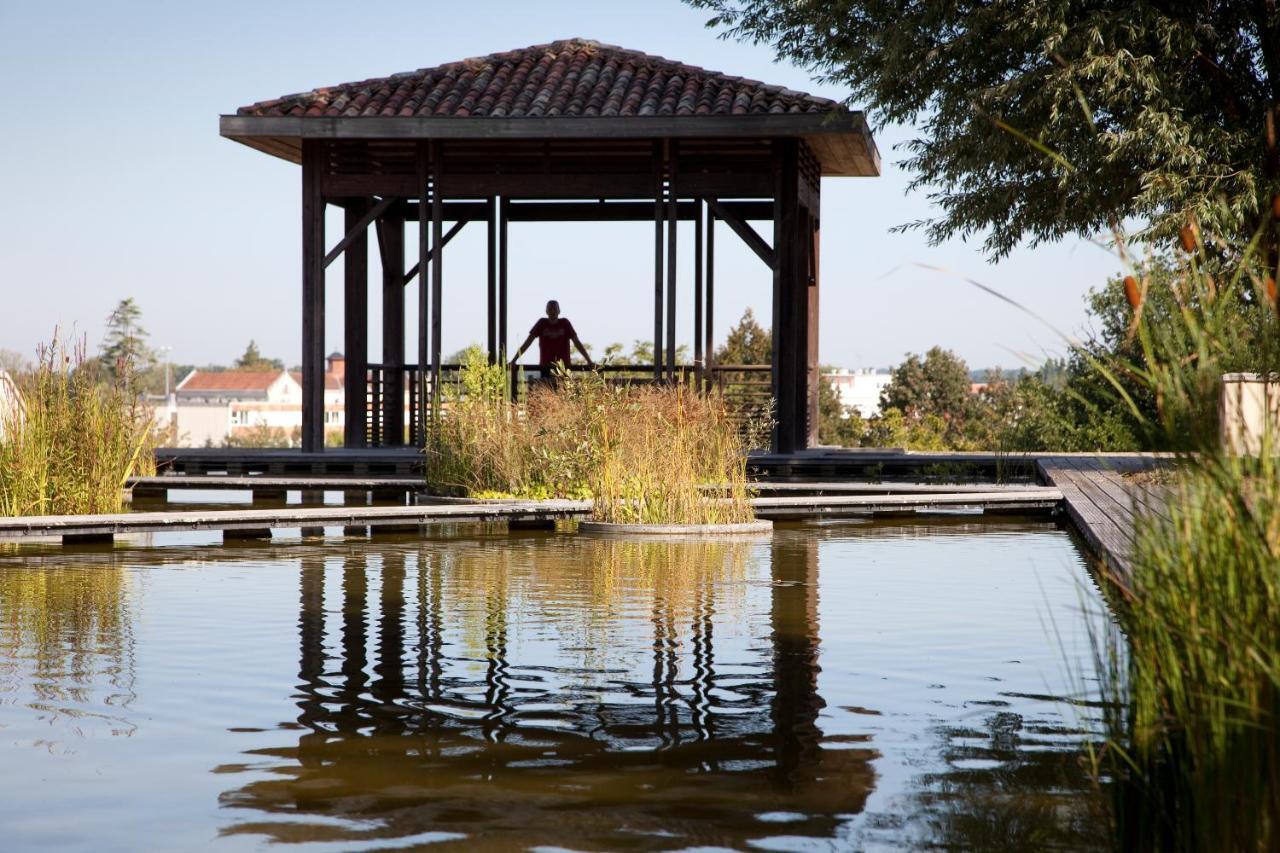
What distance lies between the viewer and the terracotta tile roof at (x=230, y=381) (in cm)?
10362

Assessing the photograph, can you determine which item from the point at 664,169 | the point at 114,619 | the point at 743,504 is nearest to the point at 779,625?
the point at 114,619

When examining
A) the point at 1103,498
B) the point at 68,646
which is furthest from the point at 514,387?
the point at 68,646

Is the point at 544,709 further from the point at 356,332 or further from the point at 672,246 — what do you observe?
the point at 356,332

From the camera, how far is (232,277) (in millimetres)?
48250

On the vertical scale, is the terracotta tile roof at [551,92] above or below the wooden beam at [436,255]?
above

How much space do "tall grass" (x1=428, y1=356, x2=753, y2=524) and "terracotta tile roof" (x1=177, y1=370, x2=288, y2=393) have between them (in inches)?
3639

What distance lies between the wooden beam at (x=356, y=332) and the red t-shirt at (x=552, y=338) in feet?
7.25

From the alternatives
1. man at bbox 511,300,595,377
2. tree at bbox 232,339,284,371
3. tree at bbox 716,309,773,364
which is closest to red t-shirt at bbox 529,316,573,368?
man at bbox 511,300,595,377

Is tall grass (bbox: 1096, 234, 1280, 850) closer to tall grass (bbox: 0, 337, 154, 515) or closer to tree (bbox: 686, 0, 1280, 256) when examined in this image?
tall grass (bbox: 0, 337, 154, 515)

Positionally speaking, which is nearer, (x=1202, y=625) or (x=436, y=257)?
(x=1202, y=625)

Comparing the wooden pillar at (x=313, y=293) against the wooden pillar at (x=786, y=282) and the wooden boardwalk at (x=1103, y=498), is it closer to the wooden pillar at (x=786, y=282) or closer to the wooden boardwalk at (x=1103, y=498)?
the wooden pillar at (x=786, y=282)

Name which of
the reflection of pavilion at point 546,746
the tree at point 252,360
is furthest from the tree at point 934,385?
the tree at point 252,360

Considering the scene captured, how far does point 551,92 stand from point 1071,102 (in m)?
5.17

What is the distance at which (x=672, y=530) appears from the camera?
10492 mm
